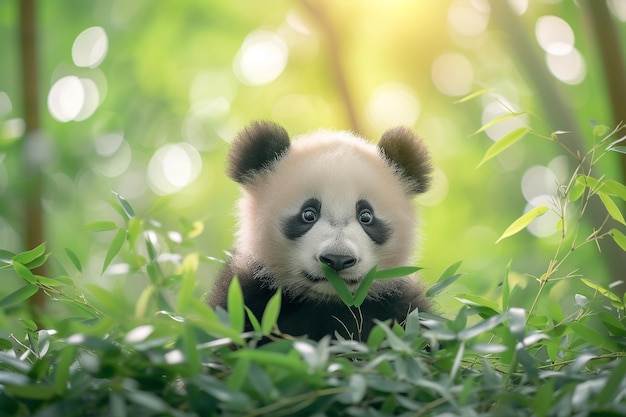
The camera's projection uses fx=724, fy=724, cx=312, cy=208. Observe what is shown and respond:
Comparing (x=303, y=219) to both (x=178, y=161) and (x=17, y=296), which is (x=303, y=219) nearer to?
(x=17, y=296)

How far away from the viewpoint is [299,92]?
6.68 meters

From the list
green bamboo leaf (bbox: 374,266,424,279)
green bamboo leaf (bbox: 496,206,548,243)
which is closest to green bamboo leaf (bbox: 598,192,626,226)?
green bamboo leaf (bbox: 496,206,548,243)

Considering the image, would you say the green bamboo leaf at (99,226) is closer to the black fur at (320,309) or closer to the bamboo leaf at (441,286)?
the black fur at (320,309)

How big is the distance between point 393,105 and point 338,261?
5.13m

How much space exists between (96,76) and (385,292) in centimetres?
462

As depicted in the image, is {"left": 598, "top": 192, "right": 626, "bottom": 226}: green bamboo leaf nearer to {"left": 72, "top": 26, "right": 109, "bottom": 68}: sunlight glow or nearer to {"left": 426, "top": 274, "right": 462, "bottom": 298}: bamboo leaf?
{"left": 426, "top": 274, "right": 462, "bottom": 298}: bamboo leaf

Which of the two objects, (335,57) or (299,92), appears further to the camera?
(299,92)

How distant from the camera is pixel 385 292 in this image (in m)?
2.54

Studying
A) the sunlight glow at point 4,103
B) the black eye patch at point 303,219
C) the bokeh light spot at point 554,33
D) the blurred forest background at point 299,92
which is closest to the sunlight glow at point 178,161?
the blurred forest background at point 299,92

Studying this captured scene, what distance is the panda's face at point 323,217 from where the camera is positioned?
7.98 ft

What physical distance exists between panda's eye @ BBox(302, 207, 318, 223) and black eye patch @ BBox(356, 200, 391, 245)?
0.15 metres

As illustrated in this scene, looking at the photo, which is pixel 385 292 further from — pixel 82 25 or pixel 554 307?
pixel 82 25

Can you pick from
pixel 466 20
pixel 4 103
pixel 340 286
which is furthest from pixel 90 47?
pixel 340 286

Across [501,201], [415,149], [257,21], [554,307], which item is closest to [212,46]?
[257,21]
